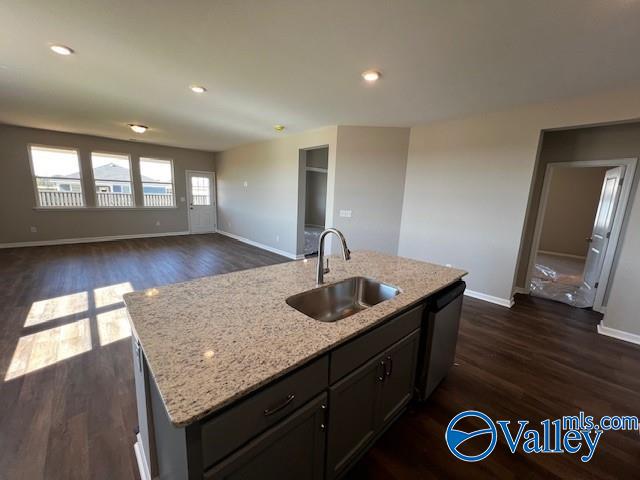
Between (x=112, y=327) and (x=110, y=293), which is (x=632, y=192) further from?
(x=110, y=293)

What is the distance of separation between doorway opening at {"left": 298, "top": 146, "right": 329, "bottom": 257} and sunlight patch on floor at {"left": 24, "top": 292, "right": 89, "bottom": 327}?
138 inches

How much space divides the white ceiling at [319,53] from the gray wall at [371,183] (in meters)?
0.62

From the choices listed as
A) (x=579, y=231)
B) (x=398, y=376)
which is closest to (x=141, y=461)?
(x=398, y=376)

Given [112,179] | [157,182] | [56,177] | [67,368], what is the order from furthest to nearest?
[157,182]
[112,179]
[56,177]
[67,368]

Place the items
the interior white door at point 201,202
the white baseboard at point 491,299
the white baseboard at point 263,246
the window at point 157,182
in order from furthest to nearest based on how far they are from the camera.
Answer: the interior white door at point 201,202 → the window at point 157,182 → the white baseboard at point 263,246 → the white baseboard at point 491,299

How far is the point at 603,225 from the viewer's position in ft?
11.8

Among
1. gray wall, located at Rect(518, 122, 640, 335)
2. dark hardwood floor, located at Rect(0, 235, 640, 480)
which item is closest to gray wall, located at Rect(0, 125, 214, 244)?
dark hardwood floor, located at Rect(0, 235, 640, 480)

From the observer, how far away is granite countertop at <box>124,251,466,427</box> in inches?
30.6

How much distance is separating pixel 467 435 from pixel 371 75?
300 cm

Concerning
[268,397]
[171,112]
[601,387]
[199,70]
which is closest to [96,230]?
[171,112]

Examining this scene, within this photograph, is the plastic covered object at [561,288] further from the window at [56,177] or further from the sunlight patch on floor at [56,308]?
the window at [56,177]

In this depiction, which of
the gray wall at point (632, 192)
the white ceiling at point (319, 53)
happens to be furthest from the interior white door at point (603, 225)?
the white ceiling at point (319, 53)

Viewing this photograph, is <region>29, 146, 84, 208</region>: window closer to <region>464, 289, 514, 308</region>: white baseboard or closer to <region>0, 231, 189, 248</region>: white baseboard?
<region>0, 231, 189, 248</region>: white baseboard

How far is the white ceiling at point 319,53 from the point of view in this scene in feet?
5.57
